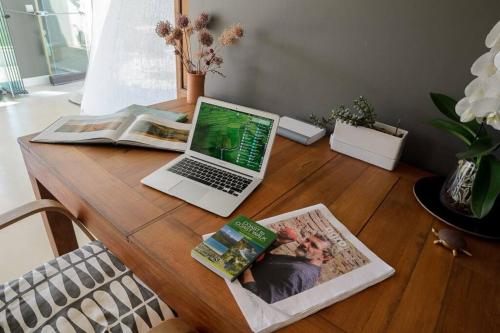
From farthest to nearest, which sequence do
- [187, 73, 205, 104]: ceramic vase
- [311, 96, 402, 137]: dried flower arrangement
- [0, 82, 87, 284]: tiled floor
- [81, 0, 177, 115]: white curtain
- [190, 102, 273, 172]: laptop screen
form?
1. [81, 0, 177, 115]: white curtain
2. [0, 82, 87, 284]: tiled floor
3. [187, 73, 205, 104]: ceramic vase
4. [311, 96, 402, 137]: dried flower arrangement
5. [190, 102, 273, 172]: laptop screen

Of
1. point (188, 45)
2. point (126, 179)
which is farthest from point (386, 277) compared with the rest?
point (188, 45)

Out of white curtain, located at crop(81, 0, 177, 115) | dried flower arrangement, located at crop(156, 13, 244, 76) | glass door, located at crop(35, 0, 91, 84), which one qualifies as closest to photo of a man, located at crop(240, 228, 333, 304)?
dried flower arrangement, located at crop(156, 13, 244, 76)

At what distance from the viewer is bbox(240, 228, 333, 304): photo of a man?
576mm

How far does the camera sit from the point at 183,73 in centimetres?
165

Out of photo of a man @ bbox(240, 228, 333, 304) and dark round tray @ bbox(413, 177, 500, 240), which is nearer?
photo of a man @ bbox(240, 228, 333, 304)

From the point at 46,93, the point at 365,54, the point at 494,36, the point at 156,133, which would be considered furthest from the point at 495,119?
the point at 46,93

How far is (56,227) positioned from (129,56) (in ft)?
3.76

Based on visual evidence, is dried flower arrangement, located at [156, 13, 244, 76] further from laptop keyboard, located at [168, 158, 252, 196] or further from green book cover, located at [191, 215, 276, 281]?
green book cover, located at [191, 215, 276, 281]

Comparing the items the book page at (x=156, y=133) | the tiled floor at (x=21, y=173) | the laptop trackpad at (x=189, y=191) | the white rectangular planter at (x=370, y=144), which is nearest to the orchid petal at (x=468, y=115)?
the white rectangular planter at (x=370, y=144)

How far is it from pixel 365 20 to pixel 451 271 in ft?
2.60

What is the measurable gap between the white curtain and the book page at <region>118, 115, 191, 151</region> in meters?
0.66

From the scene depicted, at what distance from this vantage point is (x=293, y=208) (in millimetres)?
812

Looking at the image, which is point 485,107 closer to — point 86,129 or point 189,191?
point 189,191

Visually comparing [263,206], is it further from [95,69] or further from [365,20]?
[95,69]
